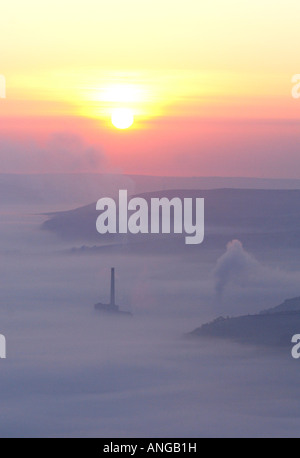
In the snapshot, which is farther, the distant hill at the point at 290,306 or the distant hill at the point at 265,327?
the distant hill at the point at 290,306

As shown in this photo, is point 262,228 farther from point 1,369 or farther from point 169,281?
point 1,369

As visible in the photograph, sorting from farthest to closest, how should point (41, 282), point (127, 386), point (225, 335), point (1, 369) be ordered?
1. point (41, 282)
2. point (225, 335)
3. point (1, 369)
4. point (127, 386)

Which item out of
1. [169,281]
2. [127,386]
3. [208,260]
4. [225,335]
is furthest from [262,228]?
[127,386]

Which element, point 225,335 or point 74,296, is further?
point 74,296

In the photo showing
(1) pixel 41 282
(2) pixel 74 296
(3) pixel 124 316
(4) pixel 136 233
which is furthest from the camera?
(4) pixel 136 233

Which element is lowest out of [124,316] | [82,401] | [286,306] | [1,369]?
[82,401]

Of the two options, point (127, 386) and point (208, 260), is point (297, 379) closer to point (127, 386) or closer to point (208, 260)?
point (127, 386)

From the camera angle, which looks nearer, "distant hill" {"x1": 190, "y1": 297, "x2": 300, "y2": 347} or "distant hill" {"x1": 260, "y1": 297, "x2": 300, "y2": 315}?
"distant hill" {"x1": 190, "y1": 297, "x2": 300, "y2": 347}

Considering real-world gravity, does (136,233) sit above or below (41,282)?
above
